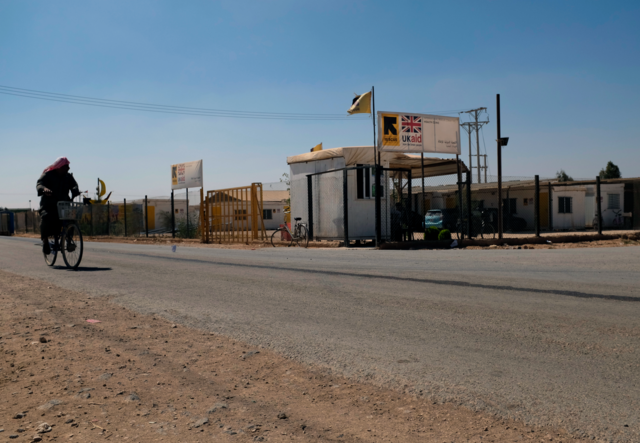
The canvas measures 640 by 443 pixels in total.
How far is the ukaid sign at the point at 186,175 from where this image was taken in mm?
26781

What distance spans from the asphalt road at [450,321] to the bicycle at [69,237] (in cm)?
41

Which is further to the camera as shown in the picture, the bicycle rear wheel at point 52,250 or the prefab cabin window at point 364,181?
the prefab cabin window at point 364,181

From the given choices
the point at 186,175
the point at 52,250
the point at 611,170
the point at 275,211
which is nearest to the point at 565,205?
the point at 186,175

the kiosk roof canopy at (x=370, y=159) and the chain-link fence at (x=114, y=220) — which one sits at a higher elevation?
the kiosk roof canopy at (x=370, y=159)

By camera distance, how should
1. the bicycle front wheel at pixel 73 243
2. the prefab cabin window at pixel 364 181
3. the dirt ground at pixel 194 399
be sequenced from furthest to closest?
the prefab cabin window at pixel 364 181 < the bicycle front wheel at pixel 73 243 < the dirt ground at pixel 194 399

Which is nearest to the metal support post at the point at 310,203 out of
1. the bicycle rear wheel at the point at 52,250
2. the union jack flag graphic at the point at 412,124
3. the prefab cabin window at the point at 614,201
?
the union jack flag graphic at the point at 412,124

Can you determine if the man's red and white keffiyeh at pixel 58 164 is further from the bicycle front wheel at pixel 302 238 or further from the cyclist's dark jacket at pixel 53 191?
the bicycle front wheel at pixel 302 238

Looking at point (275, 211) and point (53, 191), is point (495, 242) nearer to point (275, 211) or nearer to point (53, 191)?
point (53, 191)

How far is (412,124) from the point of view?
685 inches

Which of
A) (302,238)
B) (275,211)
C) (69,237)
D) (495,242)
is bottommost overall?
(495,242)

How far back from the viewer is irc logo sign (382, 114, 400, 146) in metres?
16.7

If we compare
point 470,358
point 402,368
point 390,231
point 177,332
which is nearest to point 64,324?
point 177,332

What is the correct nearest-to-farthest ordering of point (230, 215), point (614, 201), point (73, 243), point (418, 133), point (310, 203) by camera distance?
1. point (73, 243)
2. point (418, 133)
3. point (310, 203)
4. point (230, 215)
5. point (614, 201)

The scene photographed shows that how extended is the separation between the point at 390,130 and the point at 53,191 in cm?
1062
